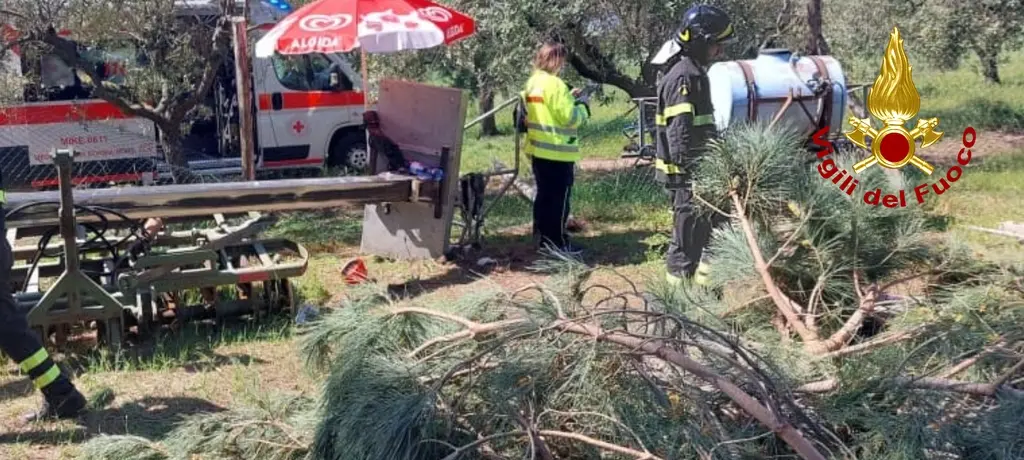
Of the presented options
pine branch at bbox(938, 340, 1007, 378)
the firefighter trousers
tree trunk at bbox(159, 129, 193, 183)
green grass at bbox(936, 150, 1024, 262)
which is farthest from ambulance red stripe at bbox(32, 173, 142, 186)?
pine branch at bbox(938, 340, 1007, 378)

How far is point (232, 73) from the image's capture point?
12188mm

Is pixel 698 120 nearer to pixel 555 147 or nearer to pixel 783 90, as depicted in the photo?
pixel 555 147

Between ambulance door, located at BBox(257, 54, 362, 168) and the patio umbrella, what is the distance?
4106 mm

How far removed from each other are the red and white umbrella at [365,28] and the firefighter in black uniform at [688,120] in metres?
2.20

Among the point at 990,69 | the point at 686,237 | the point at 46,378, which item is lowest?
the point at 46,378

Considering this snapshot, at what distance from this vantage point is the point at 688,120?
6320mm

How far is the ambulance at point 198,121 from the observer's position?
10445 millimetres

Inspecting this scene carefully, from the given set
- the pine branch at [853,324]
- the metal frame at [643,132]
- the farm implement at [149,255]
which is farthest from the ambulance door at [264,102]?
the pine branch at [853,324]

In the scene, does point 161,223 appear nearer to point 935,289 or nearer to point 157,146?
point 935,289

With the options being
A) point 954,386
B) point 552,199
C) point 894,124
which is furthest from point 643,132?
point 954,386

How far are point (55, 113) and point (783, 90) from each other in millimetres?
7408

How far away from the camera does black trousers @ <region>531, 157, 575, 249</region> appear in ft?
26.1

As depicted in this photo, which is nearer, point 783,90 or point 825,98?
point 783,90

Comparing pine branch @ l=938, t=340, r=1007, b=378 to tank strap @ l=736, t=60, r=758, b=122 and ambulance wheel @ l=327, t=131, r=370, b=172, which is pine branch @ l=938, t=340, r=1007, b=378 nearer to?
Result: tank strap @ l=736, t=60, r=758, b=122
